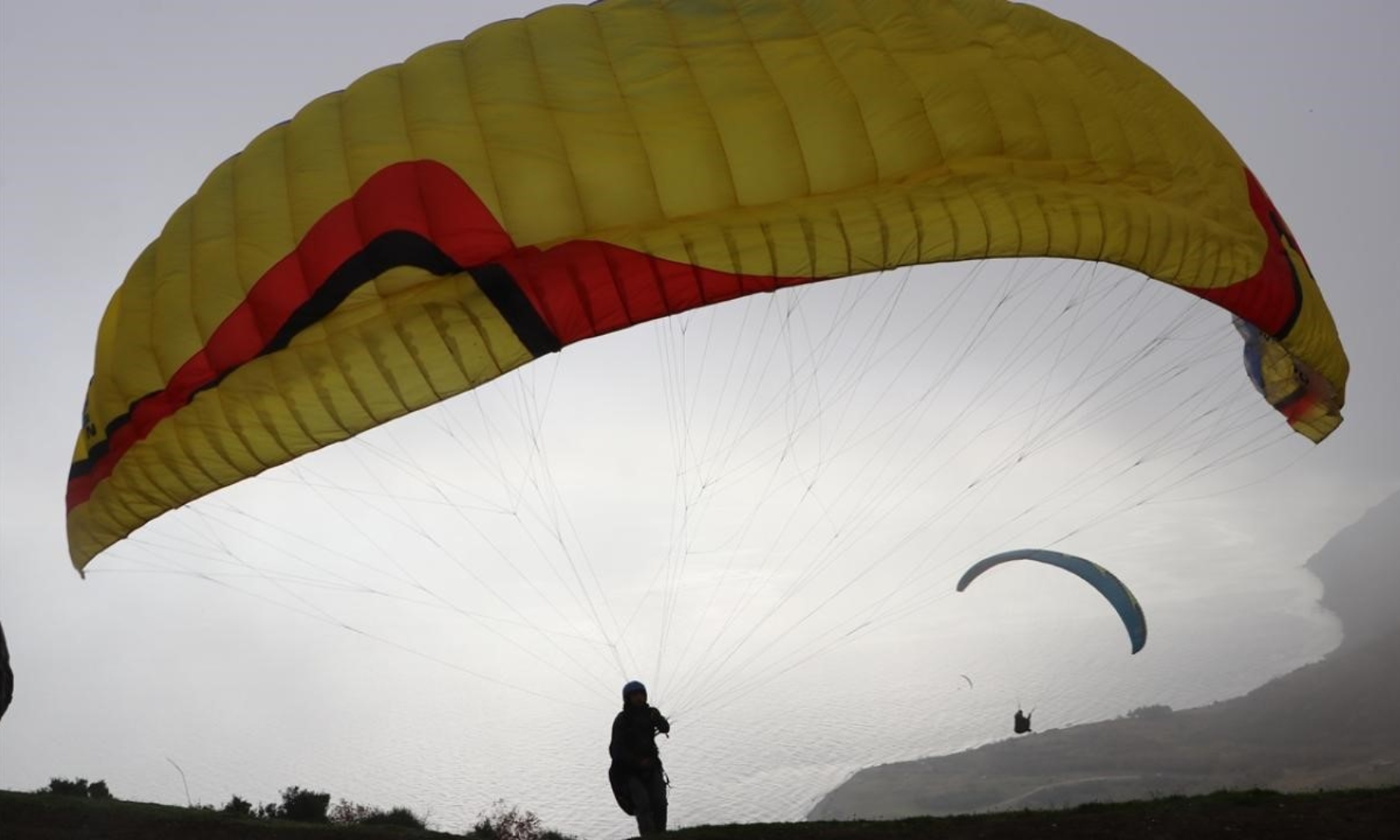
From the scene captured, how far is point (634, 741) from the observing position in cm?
974

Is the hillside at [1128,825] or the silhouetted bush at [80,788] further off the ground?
the silhouetted bush at [80,788]

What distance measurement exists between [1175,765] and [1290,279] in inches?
3648

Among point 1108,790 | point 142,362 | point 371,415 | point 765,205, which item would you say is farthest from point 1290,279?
point 1108,790

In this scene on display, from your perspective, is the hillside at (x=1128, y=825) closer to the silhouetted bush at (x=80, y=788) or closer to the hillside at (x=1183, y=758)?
the silhouetted bush at (x=80, y=788)

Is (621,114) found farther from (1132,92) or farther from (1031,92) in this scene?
(1132,92)

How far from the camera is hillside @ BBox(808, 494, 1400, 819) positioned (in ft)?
255

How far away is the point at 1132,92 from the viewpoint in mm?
10000

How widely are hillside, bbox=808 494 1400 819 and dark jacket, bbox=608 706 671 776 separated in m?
67.7

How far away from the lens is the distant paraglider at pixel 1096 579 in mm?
17922

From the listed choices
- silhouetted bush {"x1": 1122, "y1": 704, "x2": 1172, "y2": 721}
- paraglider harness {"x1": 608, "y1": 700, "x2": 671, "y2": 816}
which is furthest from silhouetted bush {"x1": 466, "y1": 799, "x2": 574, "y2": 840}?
silhouetted bush {"x1": 1122, "y1": 704, "x2": 1172, "y2": 721}

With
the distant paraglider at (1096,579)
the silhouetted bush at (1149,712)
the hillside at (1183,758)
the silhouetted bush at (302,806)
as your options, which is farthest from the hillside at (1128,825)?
the silhouetted bush at (1149,712)

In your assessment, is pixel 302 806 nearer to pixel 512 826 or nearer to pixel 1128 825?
pixel 512 826

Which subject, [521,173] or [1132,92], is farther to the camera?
[1132,92]

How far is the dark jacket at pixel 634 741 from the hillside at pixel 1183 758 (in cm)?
6771
